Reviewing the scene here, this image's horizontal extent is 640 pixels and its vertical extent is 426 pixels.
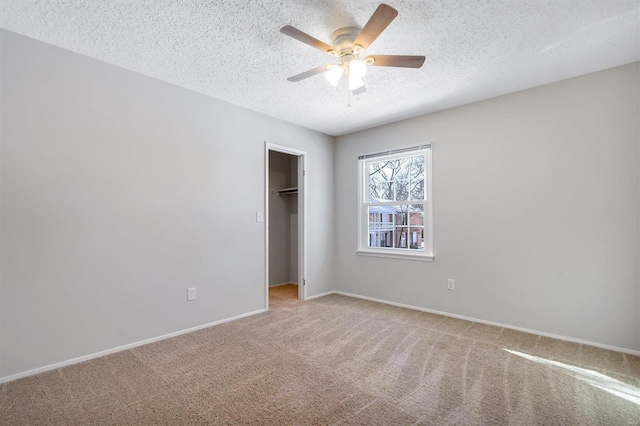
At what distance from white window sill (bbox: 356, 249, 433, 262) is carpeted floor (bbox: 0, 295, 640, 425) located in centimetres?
98

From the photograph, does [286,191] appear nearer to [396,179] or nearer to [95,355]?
[396,179]

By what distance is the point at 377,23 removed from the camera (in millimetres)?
1793

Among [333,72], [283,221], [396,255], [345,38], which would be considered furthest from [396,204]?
[345,38]

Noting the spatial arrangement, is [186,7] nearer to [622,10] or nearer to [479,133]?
[622,10]

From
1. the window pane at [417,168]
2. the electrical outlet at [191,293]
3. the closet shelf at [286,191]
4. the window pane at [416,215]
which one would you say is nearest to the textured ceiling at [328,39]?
the window pane at [417,168]

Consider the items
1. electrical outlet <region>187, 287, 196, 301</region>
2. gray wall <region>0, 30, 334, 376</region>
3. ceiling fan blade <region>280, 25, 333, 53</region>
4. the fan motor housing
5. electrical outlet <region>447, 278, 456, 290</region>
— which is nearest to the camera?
ceiling fan blade <region>280, 25, 333, 53</region>

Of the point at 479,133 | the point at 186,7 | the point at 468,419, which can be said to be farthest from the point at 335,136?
the point at 468,419

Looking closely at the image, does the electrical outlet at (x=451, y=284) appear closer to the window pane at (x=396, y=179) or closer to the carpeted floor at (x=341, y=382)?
the carpeted floor at (x=341, y=382)

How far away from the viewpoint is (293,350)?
8.91 ft

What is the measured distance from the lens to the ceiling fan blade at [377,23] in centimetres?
167

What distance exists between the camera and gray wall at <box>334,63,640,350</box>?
269 cm

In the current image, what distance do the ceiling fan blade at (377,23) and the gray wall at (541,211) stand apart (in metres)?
2.13

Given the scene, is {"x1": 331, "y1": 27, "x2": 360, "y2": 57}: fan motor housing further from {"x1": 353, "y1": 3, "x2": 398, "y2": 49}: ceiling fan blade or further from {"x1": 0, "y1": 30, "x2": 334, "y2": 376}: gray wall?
{"x1": 0, "y1": 30, "x2": 334, "y2": 376}: gray wall

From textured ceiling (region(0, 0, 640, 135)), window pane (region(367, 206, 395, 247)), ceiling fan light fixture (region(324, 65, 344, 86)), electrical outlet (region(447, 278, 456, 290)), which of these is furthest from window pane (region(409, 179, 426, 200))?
ceiling fan light fixture (region(324, 65, 344, 86))
